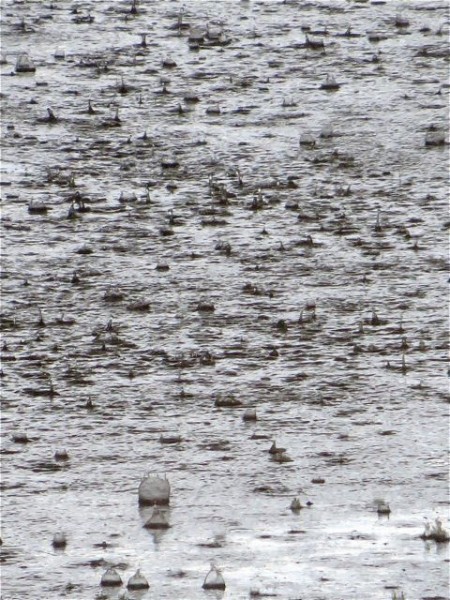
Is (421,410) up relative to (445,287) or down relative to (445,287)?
up

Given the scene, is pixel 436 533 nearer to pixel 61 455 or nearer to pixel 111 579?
pixel 111 579

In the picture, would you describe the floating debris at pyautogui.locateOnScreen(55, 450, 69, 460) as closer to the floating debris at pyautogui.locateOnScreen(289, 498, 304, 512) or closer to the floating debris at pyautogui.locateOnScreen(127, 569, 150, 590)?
the floating debris at pyautogui.locateOnScreen(289, 498, 304, 512)

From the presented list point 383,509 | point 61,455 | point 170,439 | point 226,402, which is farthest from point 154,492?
point 226,402

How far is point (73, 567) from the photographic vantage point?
8180mm

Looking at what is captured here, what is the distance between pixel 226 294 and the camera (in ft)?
42.3

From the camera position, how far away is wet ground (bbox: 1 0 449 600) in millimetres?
8594

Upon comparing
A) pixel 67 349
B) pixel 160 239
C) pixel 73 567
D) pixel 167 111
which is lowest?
pixel 167 111

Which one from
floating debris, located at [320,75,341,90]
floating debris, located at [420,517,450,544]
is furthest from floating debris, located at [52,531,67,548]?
floating debris, located at [320,75,341,90]

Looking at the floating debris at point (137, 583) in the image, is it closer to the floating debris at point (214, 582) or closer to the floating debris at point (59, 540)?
the floating debris at point (214, 582)

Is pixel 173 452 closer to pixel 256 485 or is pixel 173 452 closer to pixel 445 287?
pixel 256 485

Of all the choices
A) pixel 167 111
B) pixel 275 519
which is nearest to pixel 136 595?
pixel 275 519

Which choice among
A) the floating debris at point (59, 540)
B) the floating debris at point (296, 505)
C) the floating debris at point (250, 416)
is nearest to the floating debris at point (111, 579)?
the floating debris at point (59, 540)

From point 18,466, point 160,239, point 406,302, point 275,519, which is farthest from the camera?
point 160,239

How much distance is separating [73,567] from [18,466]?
1532 millimetres
